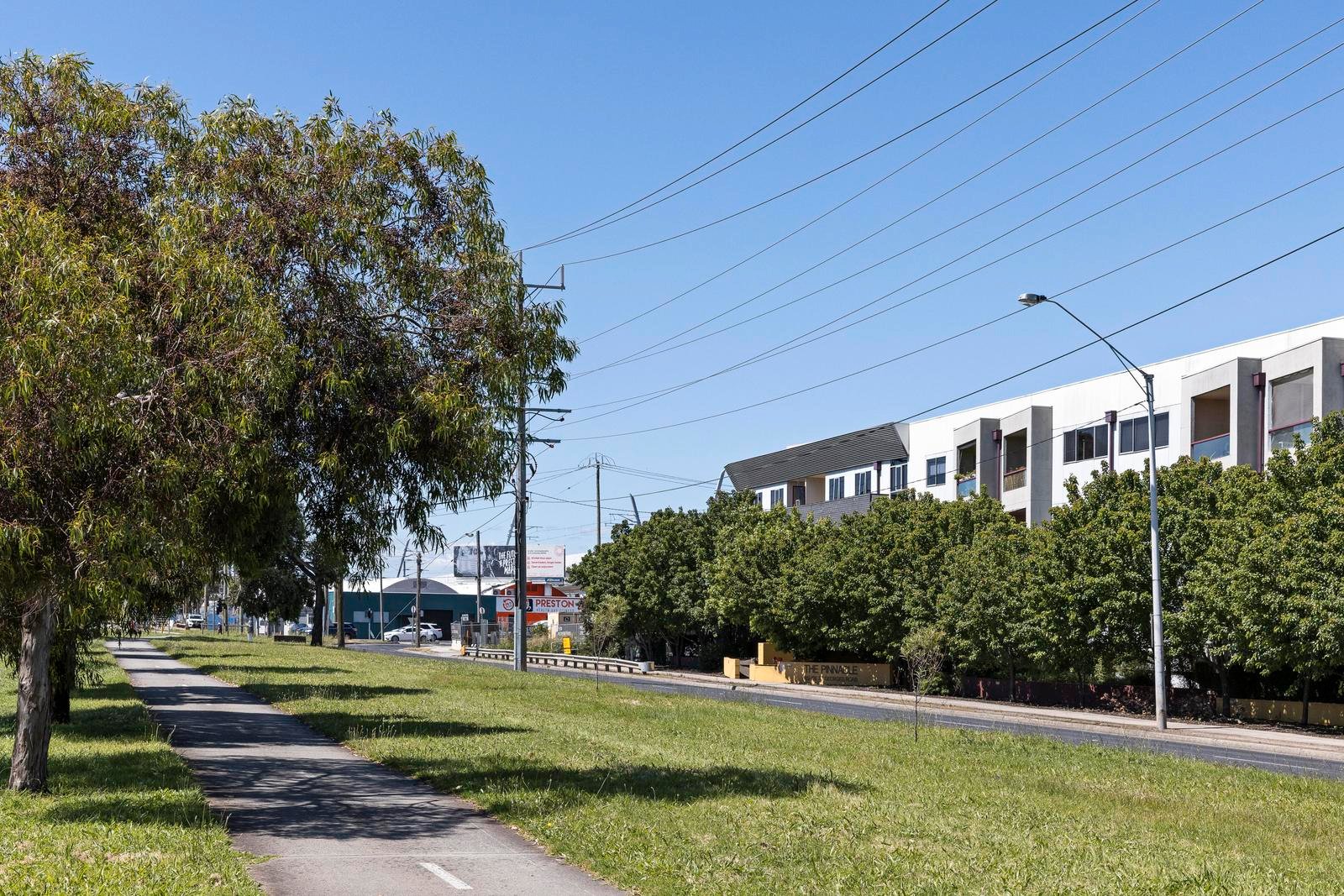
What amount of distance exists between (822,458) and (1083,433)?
1014 inches

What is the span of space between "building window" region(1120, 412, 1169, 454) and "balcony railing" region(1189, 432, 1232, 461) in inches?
86.7

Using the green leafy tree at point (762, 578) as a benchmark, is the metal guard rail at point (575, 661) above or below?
below

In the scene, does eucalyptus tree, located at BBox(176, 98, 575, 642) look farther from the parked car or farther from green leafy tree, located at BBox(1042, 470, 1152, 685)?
the parked car

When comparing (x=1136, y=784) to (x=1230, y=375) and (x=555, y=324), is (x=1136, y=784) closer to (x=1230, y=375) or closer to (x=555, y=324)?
(x=555, y=324)

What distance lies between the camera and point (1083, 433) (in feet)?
176

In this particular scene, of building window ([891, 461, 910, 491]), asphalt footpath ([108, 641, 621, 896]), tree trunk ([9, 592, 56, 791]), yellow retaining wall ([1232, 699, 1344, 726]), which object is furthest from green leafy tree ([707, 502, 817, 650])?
tree trunk ([9, 592, 56, 791])

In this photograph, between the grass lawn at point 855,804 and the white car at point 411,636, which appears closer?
the grass lawn at point 855,804

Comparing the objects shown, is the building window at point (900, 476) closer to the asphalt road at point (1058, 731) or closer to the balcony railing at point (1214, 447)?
the asphalt road at point (1058, 731)

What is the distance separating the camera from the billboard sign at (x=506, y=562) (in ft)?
394

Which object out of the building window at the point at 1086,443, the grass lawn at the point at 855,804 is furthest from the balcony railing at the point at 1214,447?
the grass lawn at the point at 855,804

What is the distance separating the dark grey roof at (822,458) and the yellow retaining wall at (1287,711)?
3210cm

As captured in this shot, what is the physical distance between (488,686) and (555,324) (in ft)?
83.8

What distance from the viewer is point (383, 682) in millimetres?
40062

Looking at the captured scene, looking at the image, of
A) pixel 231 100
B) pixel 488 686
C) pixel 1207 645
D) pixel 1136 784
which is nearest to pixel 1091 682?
pixel 1207 645
